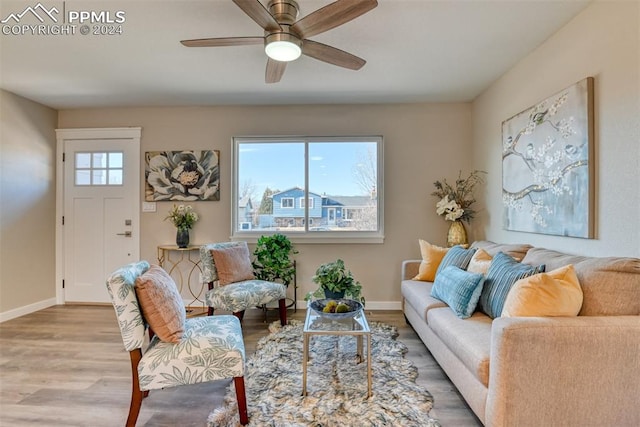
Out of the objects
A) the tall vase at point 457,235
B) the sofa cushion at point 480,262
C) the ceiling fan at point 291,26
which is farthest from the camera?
the tall vase at point 457,235

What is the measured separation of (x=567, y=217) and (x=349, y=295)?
1.66 metres

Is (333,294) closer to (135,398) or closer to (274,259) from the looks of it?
(274,259)

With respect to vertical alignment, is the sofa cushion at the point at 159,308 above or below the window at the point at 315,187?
below

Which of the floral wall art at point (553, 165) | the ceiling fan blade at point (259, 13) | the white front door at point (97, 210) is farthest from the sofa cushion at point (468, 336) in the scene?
the white front door at point (97, 210)

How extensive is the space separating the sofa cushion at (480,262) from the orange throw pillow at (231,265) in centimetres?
217

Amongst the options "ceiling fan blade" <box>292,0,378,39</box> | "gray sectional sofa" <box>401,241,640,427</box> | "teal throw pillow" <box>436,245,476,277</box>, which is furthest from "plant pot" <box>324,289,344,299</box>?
"ceiling fan blade" <box>292,0,378,39</box>

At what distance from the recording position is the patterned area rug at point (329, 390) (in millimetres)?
1718

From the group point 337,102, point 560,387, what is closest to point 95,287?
point 337,102

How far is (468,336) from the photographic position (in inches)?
69.7

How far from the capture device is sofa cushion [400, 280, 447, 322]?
2381mm

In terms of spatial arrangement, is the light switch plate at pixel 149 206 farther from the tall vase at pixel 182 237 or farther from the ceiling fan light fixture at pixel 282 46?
the ceiling fan light fixture at pixel 282 46

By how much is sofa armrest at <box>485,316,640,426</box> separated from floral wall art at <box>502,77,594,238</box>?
840 mm

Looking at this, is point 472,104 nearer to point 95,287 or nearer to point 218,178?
point 218,178

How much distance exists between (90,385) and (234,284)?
131cm
